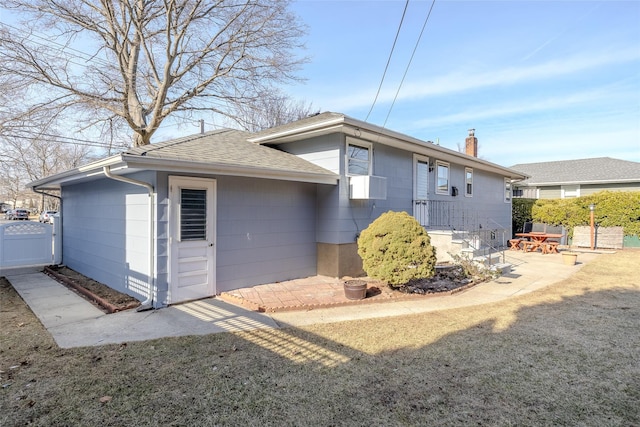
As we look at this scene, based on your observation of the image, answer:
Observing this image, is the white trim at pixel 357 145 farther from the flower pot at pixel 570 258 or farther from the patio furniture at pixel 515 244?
the patio furniture at pixel 515 244

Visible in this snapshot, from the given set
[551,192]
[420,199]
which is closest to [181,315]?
[420,199]

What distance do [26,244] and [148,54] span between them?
9.21 metres

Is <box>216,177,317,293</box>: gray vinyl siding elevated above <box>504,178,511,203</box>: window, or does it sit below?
below

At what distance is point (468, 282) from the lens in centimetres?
809

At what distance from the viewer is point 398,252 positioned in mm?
6570

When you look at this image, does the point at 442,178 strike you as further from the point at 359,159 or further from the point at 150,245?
the point at 150,245

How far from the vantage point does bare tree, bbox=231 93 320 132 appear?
1761 cm

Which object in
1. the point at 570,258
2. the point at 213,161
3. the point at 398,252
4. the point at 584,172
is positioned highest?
the point at 584,172

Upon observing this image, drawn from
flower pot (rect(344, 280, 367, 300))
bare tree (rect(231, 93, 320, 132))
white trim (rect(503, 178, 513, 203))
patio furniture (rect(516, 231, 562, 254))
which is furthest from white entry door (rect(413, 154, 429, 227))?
bare tree (rect(231, 93, 320, 132))

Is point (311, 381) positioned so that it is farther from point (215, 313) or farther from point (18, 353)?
point (18, 353)

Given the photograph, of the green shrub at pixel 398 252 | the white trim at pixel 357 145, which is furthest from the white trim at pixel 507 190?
the green shrub at pixel 398 252

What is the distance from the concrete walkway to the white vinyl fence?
2.42 meters

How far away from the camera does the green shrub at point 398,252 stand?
6547 millimetres

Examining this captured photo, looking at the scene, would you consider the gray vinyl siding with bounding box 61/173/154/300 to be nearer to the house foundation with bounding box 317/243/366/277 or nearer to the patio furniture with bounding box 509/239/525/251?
the house foundation with bounding box 317/243/366/277
